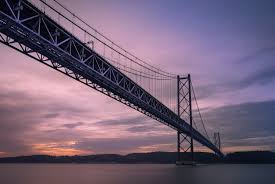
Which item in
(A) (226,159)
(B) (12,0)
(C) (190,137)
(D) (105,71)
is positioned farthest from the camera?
(A) (226,159)

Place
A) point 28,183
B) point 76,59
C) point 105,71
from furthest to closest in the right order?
point 28,183 → point 105,71 → point 76,59

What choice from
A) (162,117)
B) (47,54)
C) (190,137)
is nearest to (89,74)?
(47,54)

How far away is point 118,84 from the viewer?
49.0 meters

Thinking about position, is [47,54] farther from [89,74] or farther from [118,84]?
[118,84]

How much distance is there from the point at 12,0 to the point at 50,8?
4033 millimetres

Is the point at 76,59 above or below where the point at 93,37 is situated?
below

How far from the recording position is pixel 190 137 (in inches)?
3514

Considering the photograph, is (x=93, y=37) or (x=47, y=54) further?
(x=93, y=37)

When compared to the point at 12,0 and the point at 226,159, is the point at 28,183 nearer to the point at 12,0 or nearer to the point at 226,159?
the point at 12,0

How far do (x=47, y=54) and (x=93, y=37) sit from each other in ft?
27.0

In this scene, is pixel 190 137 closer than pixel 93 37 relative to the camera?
No

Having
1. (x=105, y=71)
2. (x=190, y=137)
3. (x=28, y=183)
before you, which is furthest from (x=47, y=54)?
(x=190, y=137)

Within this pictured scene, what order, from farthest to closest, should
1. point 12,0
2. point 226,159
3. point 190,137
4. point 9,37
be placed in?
point 226,159 < point 190,137 < point 9,37 < point 12,0

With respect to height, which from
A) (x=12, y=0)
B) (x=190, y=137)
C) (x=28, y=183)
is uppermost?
(x=12, y=0)
